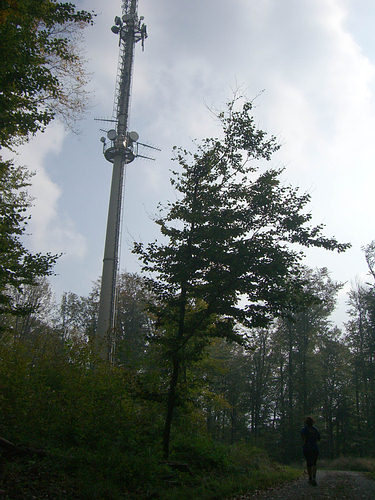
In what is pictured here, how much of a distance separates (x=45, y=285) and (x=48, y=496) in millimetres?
26397

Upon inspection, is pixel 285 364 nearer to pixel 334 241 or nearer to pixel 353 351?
pixel 353 351

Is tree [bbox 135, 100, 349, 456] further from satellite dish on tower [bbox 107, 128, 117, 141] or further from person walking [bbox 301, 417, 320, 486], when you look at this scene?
satellite dish on tower [bbox 107, 128, 117, 141]

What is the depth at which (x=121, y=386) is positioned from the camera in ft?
32.7

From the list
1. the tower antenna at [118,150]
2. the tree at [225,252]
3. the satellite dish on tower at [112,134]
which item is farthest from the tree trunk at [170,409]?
the satellite dish on tower at [112,134]

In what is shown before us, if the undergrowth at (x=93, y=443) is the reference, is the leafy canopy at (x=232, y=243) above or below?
above

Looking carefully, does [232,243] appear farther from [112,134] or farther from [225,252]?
[112,134]

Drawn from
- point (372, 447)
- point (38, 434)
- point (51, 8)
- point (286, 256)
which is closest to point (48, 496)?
point (38, 434)

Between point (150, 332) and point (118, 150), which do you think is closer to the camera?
point (150, 332)

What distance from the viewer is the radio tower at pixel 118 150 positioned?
25.2 m

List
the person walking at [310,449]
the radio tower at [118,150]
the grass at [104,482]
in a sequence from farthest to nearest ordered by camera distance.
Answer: the radio tower at [118,150] → the person walking at [310,449] → the grass at [104,482]

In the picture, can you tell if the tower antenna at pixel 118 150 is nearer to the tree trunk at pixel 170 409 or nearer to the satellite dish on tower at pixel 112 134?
the satellite dish on tower at pixel 112 134

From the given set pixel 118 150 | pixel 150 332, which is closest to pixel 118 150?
pixel 118 150

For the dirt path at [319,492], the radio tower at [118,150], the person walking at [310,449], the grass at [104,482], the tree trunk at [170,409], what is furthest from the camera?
the radio tower at [118,150]

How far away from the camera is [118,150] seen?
97.8 ft
